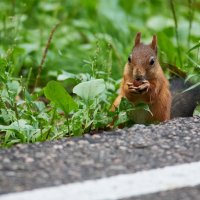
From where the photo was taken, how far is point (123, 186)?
107 inches

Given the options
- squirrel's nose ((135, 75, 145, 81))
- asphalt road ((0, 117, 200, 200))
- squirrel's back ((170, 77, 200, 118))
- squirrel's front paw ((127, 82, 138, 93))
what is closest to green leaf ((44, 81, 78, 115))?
asphalt road ((0, 117, 200, 200))

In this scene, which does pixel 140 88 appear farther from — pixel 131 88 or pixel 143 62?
pixel 143 62

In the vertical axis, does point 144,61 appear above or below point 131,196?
above

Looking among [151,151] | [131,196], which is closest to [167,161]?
[151,151]

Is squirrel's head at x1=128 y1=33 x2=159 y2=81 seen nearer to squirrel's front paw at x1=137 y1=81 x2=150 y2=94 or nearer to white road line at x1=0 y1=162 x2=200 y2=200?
squirrel's front paw at x1=137 y1=81 x2=150 y2=94

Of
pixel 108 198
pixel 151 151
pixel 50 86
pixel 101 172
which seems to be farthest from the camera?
pixel 50 86

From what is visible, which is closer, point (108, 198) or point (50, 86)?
point (108, 198)

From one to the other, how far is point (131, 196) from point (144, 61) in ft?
6.09

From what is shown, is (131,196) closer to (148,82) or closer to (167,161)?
(167,161)

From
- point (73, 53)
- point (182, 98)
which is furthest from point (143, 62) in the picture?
point (73, 53)

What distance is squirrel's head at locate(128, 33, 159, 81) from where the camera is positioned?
428 centimetres

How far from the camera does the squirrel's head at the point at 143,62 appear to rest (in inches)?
168

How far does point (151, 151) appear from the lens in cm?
310

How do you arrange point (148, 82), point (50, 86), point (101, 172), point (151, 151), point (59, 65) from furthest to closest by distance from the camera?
1. point (59, 65)
2. point (148, 82)
3. point (50, 86)
4. point (151, 151)
5. point (101, 172)
